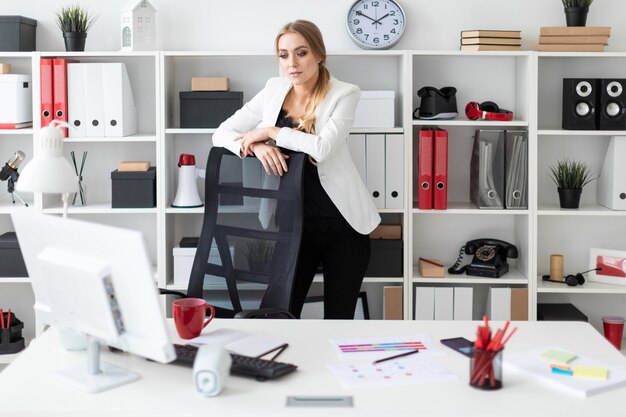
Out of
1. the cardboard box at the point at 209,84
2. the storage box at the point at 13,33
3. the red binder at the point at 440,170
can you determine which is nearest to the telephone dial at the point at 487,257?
the red binder at the point at 440,170

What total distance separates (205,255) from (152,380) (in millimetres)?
1097

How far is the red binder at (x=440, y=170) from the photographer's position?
4.18m

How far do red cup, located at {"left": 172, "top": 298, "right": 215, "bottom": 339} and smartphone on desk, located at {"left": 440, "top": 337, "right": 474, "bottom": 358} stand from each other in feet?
2.24

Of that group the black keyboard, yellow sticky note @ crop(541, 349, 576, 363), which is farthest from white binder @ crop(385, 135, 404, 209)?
the black keyboard

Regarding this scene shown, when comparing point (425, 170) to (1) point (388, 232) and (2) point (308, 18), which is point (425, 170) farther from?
(2) point (308, 18)

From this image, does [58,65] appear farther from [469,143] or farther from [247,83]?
[469,143]

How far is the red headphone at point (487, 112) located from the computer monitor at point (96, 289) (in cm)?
258

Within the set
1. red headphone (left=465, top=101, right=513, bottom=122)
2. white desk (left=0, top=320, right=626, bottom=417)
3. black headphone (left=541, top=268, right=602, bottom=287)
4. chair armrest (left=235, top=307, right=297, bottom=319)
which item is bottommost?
black headphone (left=541, top=268, right=602, bottom=287)

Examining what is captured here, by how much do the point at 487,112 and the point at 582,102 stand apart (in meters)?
0.47

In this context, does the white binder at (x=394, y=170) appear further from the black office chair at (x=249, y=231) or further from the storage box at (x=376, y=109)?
the black office chair at (x=249, y=231)

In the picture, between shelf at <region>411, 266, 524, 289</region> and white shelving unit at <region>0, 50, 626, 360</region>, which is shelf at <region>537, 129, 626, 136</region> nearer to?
white shelving unit at <region>0, 50, 626, 360</region>

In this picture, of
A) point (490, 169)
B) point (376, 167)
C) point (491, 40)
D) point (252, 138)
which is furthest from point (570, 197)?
point (252, 138)

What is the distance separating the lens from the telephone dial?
4289mm

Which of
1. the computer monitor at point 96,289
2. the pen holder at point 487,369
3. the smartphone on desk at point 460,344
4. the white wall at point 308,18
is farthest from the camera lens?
the white wall at point 308,18
